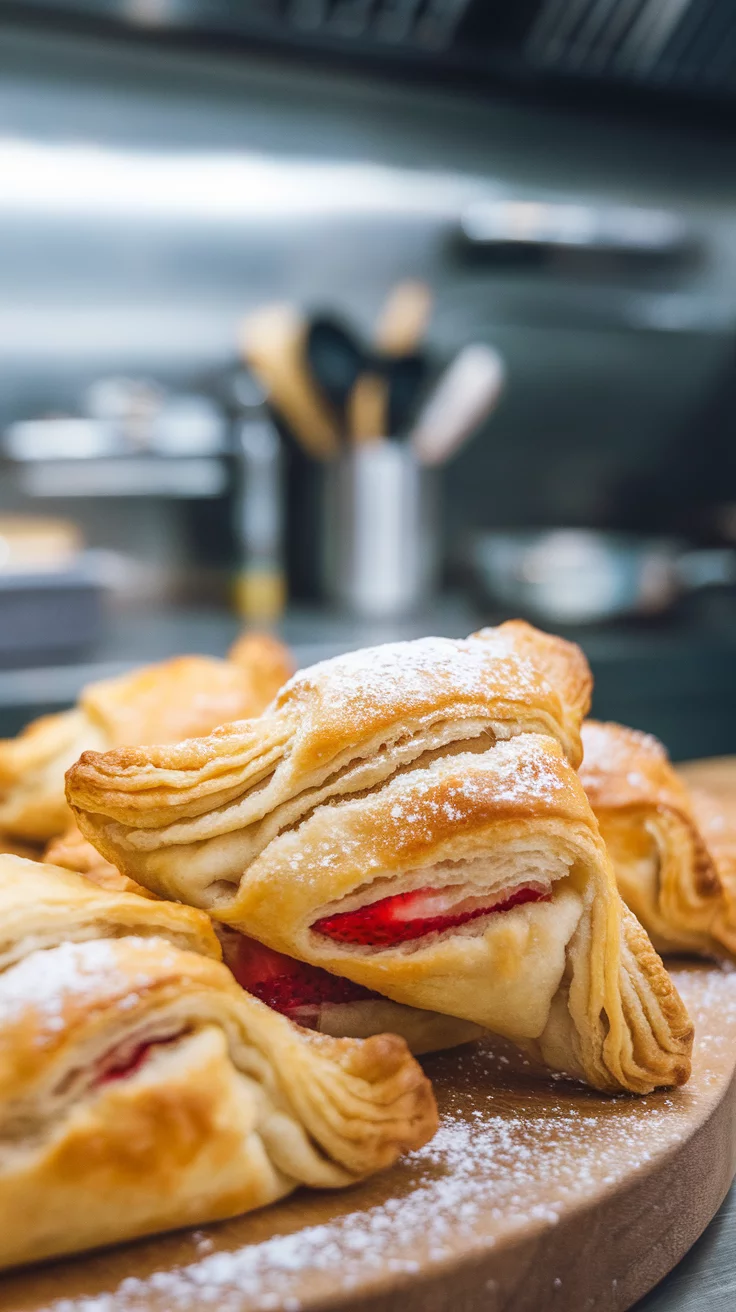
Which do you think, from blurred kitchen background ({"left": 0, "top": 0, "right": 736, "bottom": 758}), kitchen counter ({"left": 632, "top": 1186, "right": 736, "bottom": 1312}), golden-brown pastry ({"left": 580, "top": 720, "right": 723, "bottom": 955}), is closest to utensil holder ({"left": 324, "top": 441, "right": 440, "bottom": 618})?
blurred kitchen background ({"left": 0, "top": 0, "right": 736, "bottom": 758})

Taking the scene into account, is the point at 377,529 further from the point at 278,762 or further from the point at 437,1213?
the point at 437,1213

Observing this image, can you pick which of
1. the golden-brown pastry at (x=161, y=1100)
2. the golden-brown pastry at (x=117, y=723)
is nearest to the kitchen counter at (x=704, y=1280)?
the golden-brown pastry at (x=161, y=1100)

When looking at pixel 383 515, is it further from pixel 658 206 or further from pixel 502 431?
pixel 658 206

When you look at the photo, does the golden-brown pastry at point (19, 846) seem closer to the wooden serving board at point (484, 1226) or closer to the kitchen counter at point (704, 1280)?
the wooden serving board at point (484, 1226)

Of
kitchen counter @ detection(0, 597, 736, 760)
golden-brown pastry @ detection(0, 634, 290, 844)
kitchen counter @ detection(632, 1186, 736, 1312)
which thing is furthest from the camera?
kitchen counter @ detection(0, 597, 736, 760)

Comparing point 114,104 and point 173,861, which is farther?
point 114,104

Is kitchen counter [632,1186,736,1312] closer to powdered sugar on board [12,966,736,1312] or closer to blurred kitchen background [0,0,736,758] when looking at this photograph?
powdered sugar on board [12,966,736,1312]

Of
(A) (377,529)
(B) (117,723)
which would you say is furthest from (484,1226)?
(A) (377,529)

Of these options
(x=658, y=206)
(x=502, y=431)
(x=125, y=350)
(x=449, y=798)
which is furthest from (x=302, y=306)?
(x=449, y=798)
